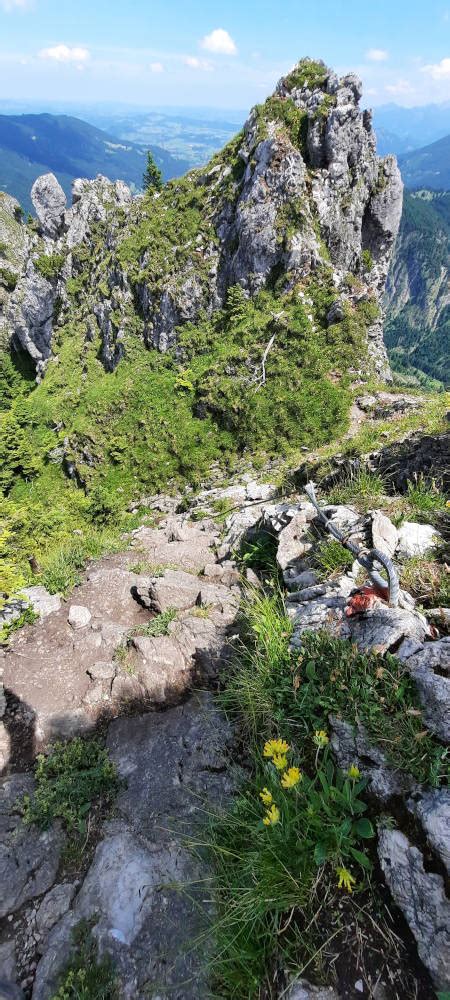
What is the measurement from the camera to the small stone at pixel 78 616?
8867 millimetres

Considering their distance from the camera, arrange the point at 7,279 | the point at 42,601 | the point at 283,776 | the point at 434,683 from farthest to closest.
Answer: the point at 7,279
the point at 42,601
the point at 434,683
the point at 283,776

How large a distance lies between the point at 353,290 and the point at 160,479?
12073 mm

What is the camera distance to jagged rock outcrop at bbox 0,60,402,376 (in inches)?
748

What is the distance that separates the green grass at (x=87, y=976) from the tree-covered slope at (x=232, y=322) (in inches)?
478

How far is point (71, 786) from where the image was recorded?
5.73 m

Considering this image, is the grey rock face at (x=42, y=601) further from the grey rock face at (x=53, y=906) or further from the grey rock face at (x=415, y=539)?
the grey rock face at (x=415, y=539)

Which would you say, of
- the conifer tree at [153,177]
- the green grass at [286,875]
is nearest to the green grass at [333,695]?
the green grass at [286,875]

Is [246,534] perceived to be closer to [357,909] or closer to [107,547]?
[107,547]

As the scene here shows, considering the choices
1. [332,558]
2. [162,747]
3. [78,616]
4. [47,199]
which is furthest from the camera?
[47,199]

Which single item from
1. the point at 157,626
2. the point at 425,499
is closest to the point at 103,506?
the point at 157,626

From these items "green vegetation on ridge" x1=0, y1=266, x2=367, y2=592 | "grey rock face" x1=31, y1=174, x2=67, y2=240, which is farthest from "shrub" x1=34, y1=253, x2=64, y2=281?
"green vegetation on ridge" x1=0, y1=266, x2=367, y2=592

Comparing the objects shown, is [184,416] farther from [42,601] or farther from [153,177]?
[153,177]

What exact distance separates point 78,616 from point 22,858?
429cm

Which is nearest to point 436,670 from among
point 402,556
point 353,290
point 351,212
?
point 402,556
